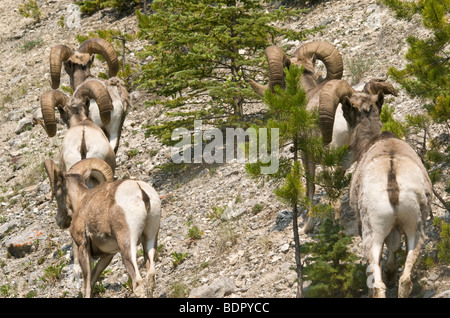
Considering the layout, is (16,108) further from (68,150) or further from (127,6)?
(68,150)

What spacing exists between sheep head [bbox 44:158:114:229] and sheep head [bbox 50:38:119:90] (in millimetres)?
4864

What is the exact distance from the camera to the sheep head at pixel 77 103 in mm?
12953

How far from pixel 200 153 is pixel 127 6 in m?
14.2

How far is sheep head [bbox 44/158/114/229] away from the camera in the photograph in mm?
10625

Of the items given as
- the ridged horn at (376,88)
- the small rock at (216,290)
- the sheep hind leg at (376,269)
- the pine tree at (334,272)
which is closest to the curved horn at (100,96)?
the small rock at (216,290)

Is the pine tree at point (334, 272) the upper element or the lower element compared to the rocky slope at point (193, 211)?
upper

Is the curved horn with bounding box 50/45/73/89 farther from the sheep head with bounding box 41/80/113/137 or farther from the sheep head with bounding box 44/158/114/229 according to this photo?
the sheep head with bounding box 44/158/114/229

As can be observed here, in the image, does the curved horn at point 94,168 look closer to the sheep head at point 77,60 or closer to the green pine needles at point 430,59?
the sheep head at point 77,60

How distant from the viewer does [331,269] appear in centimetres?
799

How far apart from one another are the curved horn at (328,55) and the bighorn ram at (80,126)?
4082mm

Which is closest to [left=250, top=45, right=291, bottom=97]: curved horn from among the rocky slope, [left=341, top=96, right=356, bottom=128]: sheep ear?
the rocky slope

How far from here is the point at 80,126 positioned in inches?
493

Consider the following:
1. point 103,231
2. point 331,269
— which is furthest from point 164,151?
point 331,269
